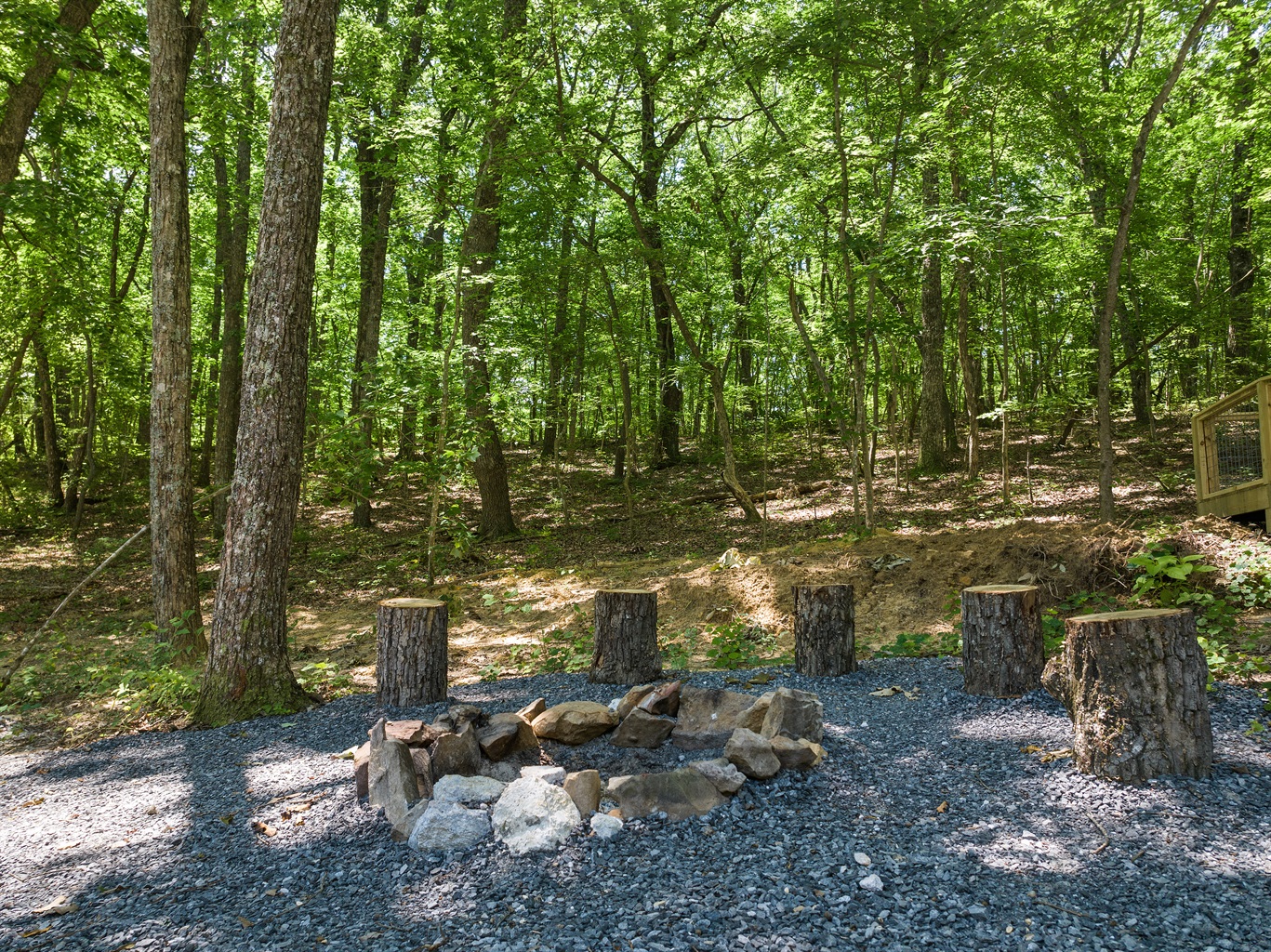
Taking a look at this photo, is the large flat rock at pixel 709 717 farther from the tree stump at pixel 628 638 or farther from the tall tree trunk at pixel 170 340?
the tall tree trunk at pixel 170 340

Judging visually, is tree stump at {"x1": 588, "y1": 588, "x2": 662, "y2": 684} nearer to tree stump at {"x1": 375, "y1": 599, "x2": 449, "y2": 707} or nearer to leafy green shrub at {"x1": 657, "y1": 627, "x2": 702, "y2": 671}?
leafy green shrub at {"x1": 657, "y1": 627, "x2": 702, "y2": 671}

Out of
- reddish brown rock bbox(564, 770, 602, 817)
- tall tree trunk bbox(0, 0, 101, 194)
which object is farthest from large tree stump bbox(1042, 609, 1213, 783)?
tall tree trunk bbox(0, 0, 101, 194)

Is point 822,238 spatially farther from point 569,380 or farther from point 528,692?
point 528,692

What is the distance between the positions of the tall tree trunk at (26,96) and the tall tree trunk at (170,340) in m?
2.61

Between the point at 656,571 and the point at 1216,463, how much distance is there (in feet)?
20.7

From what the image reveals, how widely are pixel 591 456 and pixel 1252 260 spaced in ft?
51.3

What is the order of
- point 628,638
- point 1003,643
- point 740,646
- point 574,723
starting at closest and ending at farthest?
1. point 574,723
2. point 1003,643
3. point 628,638
4. point 740,646


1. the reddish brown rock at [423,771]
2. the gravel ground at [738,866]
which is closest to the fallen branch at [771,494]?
the gravel ground at [738,866]

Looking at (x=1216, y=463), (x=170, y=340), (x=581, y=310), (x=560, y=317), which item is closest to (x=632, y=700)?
(x=170, y=340)

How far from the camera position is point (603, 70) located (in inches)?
404

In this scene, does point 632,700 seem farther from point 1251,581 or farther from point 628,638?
point 1251,581

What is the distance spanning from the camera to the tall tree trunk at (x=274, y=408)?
493 cm

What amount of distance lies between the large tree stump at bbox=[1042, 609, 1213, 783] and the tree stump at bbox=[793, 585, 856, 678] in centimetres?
215

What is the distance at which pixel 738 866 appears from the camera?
2.74m
